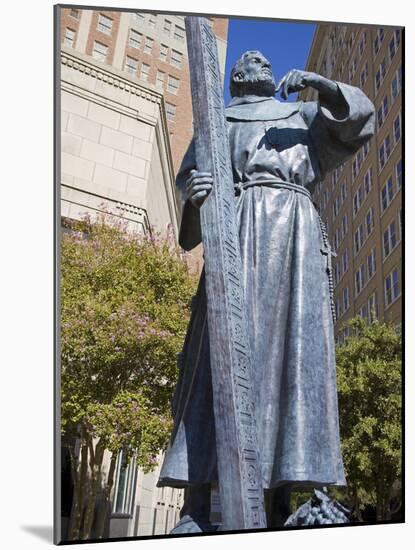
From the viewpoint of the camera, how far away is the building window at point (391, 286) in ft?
84.3

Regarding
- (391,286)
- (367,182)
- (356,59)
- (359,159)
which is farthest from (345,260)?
(356,59)

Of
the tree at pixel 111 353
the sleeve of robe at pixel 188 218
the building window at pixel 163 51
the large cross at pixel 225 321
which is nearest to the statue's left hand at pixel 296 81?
the large cross at pixel 225 321

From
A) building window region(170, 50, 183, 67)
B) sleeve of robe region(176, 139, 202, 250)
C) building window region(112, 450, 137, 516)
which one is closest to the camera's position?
sleeve of robe region(176, 139, 202, 250)

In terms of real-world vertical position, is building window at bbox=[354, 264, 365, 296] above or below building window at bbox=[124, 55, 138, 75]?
below

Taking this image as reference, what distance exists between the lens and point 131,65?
3409cm

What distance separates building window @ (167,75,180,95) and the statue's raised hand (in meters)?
33.9

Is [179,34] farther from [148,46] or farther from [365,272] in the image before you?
[365,272]

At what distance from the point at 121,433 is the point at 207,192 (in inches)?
429

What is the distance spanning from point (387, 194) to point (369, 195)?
8.20ft

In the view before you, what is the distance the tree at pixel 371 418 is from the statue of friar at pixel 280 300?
13858 millimetres

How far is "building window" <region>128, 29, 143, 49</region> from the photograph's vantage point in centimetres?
3284

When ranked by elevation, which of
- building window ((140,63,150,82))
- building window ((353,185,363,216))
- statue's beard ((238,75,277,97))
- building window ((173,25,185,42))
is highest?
building window ((173,25,185,42))

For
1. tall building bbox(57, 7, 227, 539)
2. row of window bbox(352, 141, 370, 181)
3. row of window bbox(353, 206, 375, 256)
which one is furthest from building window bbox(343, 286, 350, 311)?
tall building bbox(57, 7, 227, 539)

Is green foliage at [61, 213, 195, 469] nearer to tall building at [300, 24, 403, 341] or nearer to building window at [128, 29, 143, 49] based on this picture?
tall building at [300, 24, 403, 341]
